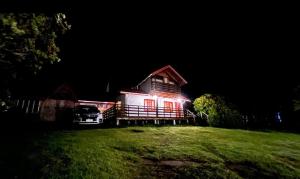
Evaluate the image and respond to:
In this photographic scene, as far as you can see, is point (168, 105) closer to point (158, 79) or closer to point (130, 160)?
point (158, 79)

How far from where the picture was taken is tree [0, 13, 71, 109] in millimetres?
5416

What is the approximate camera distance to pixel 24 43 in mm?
6566

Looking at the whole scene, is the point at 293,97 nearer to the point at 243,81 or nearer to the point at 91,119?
the point at 243,81

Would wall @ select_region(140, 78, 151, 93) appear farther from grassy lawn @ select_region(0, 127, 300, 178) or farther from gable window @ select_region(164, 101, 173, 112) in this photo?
grassy lawn @ select_region(0, 127, 300, 178)

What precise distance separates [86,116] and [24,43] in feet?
47.9

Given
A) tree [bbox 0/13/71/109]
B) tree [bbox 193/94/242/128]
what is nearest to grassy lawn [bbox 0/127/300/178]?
tree [bbox 0/13/71/109]

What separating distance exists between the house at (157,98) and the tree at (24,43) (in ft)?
51.1

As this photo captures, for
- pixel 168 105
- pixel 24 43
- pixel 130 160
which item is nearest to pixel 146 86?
pixel 168 105

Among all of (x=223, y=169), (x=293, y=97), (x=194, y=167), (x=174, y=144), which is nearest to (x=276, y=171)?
(x=223, y=169)

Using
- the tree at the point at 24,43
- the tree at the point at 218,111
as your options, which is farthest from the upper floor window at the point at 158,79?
the tree at the point at 24,43

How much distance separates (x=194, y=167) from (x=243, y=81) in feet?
124

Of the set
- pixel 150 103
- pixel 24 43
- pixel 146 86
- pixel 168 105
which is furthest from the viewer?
pixel 168 105

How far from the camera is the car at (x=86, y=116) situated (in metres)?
20.0

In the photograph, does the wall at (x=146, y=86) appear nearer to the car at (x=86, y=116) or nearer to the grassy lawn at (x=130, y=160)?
the car at (x=86, y=116)
